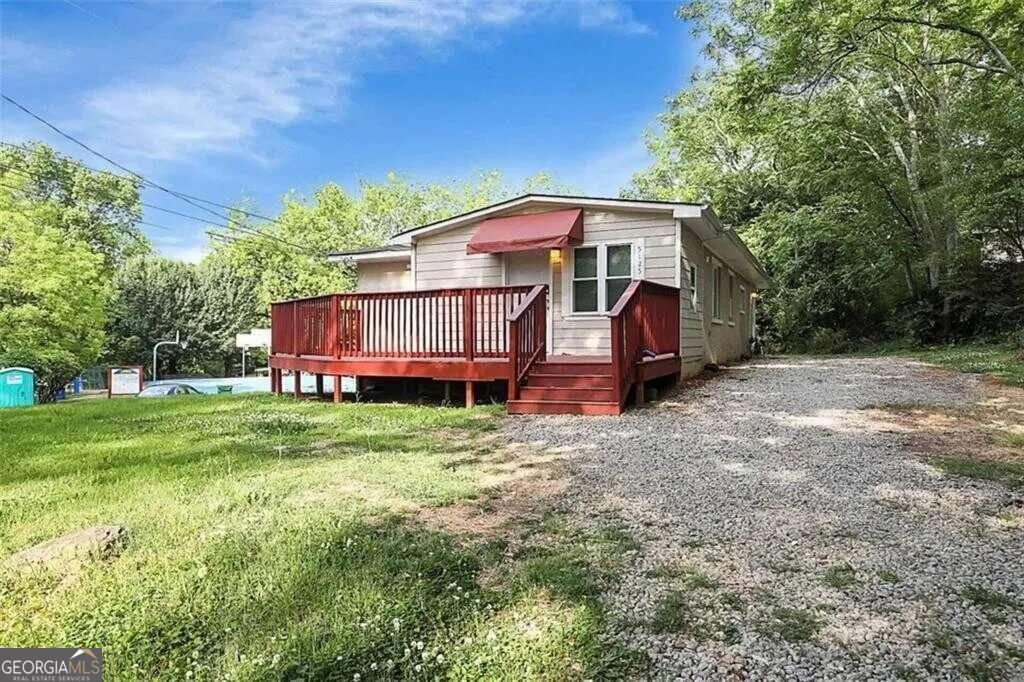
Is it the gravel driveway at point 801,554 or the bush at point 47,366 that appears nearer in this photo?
the gravel driveway at point 801,554

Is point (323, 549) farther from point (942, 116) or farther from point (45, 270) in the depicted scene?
point (45, 270)

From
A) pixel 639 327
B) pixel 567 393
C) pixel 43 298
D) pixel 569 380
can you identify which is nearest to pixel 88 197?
pixel 43 298

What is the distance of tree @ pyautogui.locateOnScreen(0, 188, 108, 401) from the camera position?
1850 cm

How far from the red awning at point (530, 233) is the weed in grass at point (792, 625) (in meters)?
7.04

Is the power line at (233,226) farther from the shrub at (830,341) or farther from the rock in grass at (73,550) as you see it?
the rock in grass at (73,550)

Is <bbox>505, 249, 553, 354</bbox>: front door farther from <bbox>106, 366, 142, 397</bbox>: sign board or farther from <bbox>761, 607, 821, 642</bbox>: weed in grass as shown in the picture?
<bbox>106, 366, 142, 397</bbox>: sign board

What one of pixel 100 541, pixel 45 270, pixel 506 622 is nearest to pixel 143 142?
pixel 45 270

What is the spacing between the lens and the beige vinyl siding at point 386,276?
41.0 ft

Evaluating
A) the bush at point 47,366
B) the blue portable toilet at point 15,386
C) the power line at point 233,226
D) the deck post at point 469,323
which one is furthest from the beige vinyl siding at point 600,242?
the power line at point 233,226

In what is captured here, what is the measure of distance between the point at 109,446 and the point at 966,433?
7409 mm

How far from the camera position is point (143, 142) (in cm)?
2191

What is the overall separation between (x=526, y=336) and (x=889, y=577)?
4955 mm

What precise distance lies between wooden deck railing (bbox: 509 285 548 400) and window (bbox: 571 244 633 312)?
1931mm

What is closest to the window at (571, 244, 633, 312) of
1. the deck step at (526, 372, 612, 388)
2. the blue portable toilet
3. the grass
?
the deck step at (526, 372, 612, 388)
